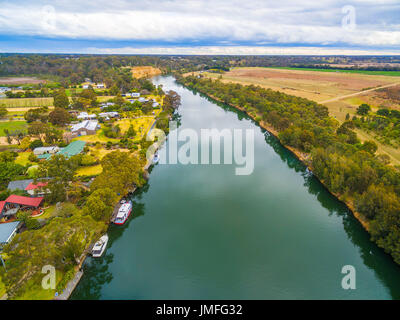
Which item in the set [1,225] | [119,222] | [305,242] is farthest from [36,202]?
[305,242]

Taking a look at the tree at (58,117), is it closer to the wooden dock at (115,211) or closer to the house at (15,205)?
the house at (15,205)

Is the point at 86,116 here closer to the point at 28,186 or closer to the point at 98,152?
the point at 98,152

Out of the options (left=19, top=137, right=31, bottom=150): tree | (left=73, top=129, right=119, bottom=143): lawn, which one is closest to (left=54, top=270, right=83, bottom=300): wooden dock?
(left=73, top=129, right=119, bottom=143): lawn

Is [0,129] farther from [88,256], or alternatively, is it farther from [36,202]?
[88,256]

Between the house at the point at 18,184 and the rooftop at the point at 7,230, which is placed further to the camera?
the house at the point at 18,184

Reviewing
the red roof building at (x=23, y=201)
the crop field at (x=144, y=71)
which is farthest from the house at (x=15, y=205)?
the crop field at (x=144, y=71)

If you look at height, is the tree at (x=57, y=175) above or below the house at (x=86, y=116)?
below

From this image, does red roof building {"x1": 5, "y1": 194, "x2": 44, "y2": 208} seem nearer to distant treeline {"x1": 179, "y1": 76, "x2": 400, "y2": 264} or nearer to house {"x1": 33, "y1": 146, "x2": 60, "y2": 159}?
house {"x1": 33, "y1": 146, "x2": 60, "y2": 159}
